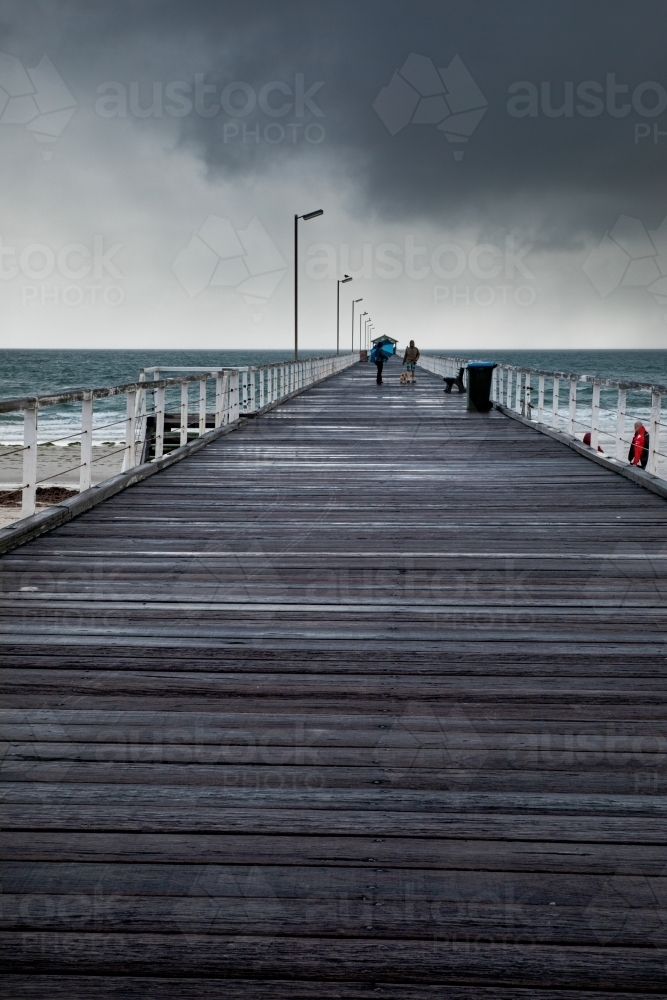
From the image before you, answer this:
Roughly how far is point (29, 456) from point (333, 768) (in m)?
4.41

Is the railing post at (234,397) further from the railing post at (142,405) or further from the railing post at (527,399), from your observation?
the railing post at (527,399)

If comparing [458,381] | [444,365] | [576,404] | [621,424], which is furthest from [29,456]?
[444,365]

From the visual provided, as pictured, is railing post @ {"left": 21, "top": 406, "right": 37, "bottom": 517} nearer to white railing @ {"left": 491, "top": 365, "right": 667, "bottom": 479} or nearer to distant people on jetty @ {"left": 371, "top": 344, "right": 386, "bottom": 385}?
white railing @ {"left": 491, "top": 365, "right": 667, "bottom": 479}

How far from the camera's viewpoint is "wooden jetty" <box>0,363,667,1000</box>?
2162mm

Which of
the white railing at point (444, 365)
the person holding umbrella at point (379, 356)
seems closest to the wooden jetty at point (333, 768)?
the white railing at point (444, 365)

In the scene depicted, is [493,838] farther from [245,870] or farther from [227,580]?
[227,580]

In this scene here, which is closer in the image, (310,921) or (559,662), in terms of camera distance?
(310,921)

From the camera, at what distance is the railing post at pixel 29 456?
21.7 feet

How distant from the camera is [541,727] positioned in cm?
339

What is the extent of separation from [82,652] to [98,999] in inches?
90.9

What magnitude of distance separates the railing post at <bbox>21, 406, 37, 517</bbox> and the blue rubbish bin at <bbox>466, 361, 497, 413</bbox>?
526 inches

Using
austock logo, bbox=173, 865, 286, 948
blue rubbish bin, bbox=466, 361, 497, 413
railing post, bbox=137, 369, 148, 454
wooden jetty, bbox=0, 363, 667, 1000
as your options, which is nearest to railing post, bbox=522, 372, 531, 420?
blue rubbish bin, bbox=466, 361, 497, 413

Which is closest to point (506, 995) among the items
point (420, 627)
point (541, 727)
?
point (541, 727)

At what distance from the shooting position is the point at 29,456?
6.71 m
